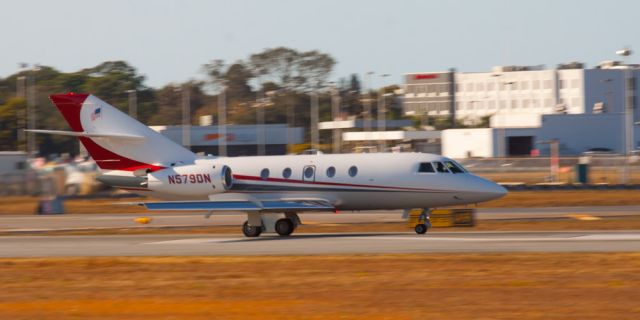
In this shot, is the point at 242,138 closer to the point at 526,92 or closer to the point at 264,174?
the point at 264,174

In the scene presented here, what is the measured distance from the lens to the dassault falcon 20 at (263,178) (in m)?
32.5

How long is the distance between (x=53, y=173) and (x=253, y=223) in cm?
2768

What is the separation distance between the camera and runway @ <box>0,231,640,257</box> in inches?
1027

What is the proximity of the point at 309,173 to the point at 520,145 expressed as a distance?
74.8 metres

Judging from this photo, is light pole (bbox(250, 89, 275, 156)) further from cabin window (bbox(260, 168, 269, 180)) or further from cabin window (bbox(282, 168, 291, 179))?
cabin window (bbox(282, 168, 291, 179))

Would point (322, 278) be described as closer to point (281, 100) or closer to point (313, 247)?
point (313, 247)

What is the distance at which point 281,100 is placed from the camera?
136 meters

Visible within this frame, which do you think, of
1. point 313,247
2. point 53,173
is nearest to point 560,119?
point 53,173

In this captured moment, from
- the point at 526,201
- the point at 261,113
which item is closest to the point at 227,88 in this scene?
the point at 261,113

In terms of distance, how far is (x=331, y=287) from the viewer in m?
19.5

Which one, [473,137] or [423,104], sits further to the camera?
[423,104]

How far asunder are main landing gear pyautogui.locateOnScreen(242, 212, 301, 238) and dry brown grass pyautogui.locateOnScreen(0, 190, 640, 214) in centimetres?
1450

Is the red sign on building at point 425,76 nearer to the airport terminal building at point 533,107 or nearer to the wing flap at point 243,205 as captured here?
the airport terminal building at point 533,107

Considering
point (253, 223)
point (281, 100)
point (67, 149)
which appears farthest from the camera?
point (281, 100)
